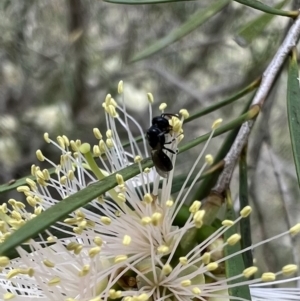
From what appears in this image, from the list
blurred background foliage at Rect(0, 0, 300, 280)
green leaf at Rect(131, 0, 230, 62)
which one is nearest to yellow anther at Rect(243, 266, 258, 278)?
green leaf at Rect(131, 0, 230, 62)

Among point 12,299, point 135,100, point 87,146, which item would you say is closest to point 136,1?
point 87,146

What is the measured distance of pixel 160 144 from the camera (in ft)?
1.76

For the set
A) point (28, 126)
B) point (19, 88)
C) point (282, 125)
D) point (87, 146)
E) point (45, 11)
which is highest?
point (45, 11)

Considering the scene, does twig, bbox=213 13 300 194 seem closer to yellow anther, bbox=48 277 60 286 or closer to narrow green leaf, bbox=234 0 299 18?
narrow green leaf, bbox=234 0 299 18

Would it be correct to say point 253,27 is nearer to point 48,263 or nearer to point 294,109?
point 294,109

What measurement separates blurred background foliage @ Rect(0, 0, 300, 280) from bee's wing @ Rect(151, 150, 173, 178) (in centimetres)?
96

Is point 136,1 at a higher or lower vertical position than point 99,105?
lower

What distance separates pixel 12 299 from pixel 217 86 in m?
1.31

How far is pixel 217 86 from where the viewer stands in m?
1.73

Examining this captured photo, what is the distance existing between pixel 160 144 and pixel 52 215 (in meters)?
0.21

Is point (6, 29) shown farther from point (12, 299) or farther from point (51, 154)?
point (12, 299)

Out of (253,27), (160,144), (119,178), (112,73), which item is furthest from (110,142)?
(112,73)

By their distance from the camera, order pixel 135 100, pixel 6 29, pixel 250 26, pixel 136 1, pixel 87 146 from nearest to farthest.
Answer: pixel 87 146
pixel 136 1
pixel 250 26
pixel 6 29
pixel 135 100

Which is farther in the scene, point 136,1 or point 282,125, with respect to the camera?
point 282,125
